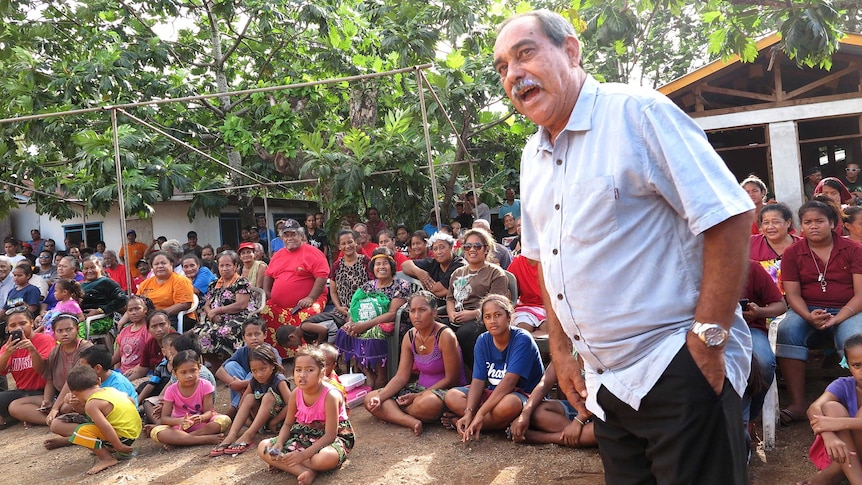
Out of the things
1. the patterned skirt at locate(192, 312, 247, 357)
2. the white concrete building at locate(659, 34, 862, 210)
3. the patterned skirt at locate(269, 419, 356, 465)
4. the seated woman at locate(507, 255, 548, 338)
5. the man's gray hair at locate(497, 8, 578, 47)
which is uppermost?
the white concrete building at locate(659, 34, 862, 210)

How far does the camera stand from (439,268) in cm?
617

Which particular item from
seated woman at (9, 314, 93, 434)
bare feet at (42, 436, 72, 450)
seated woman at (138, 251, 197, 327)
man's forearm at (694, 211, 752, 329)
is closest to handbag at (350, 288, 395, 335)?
seated woman at (138, 251, 197, 327)

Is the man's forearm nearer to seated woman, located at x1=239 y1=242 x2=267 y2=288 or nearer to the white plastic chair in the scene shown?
seated woman, located at x1=239 y1=242 x2=267 y2=288

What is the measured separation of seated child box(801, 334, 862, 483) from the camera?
115 inches

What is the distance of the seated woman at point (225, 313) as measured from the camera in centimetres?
594

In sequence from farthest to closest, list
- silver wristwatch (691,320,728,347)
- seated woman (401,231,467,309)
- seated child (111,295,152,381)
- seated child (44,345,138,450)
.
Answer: seated woman (401,231,467,309)
seated child (111,295,152,381)
seated child (44,345,138,450)
silver wristwatch (691,320,728,347)

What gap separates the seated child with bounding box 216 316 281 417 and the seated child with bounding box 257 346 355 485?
105 centimetres

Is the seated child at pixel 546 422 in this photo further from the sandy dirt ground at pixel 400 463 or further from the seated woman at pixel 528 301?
the seated woman at pixel 528 301

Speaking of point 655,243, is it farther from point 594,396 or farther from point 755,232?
point 755,232

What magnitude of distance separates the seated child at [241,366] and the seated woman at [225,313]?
0.68 meters

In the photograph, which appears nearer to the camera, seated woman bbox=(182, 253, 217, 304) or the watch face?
the watch face

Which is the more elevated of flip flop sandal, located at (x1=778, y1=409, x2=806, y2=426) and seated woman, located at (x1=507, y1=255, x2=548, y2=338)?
seated woman, located at (x1=507, y1=255, x2=548, y2=338)

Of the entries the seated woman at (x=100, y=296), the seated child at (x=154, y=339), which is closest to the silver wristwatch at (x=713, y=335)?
the seated child at (x=154, y=339)

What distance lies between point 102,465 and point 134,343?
5.48 ft
